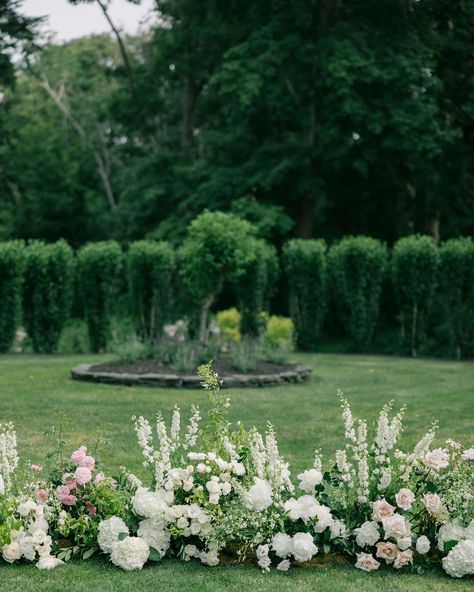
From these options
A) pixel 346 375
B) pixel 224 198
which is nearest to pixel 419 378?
pixel 346 375

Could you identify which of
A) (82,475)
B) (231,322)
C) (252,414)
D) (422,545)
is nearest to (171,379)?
(252,414)

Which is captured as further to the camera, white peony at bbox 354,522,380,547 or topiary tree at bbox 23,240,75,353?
topiary tree at bbox 23,240,75,353

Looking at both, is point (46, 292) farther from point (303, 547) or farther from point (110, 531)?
point (303, 547)

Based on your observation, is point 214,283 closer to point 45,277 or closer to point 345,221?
point 45,277

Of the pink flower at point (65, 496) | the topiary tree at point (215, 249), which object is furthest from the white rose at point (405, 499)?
the topiary tree at point (215, 249)

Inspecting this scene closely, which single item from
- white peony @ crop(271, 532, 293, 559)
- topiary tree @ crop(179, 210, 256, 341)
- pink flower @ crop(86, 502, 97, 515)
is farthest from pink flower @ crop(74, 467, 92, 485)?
topiary tree @ crop(179, 210, 256, 341)

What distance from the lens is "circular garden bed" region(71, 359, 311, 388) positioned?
38.1ft

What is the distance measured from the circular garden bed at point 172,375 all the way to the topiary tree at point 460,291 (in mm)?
5816

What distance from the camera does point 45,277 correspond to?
17.2 metres

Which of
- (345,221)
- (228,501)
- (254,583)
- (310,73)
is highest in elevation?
(310,73)

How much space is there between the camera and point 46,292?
675 inches

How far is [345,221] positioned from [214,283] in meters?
13.4

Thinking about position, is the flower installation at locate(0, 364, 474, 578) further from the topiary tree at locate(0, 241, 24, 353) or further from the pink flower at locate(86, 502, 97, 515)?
the topiary tree at locate(0, 241, 24, 353)

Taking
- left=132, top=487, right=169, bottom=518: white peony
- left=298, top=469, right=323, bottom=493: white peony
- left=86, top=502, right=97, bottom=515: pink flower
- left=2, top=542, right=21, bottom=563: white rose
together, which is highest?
left=298, top=469, right=323, bottom=493: white peony
